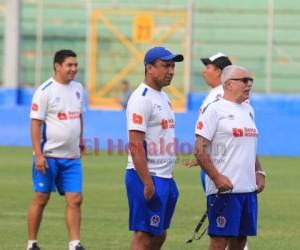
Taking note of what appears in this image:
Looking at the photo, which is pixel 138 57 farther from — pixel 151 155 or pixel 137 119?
pixel 137 119

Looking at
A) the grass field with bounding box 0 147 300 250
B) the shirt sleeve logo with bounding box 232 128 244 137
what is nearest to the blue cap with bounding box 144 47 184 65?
the shirt sleeve logo with bounding box 232 128 244 137

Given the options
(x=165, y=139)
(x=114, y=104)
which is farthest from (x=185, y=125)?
(x=165, y=139)

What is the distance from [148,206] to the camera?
9266mm

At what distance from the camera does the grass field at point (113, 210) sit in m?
12.2

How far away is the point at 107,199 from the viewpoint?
16.6 m

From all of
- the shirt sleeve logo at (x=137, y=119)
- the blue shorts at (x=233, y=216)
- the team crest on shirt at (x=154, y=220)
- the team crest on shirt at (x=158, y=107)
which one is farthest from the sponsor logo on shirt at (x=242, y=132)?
the team crest on shirt at (x=154, y=220)

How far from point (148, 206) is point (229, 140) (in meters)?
0.91

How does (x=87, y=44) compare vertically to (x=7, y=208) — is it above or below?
above

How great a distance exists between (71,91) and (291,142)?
14956mm

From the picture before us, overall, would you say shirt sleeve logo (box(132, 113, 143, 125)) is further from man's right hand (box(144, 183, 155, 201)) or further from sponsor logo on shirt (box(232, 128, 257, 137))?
sponsor logo on shirt (box(232, 128, 257, 137))

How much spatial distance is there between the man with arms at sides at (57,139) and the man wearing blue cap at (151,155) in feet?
8.06

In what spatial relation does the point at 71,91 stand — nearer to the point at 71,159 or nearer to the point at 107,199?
the point at 71,159

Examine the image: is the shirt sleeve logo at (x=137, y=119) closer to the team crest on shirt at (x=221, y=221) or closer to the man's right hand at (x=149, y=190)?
the man's right hand at (x=149, y=190)

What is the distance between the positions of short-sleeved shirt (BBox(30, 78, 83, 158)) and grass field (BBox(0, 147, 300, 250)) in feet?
3.50
